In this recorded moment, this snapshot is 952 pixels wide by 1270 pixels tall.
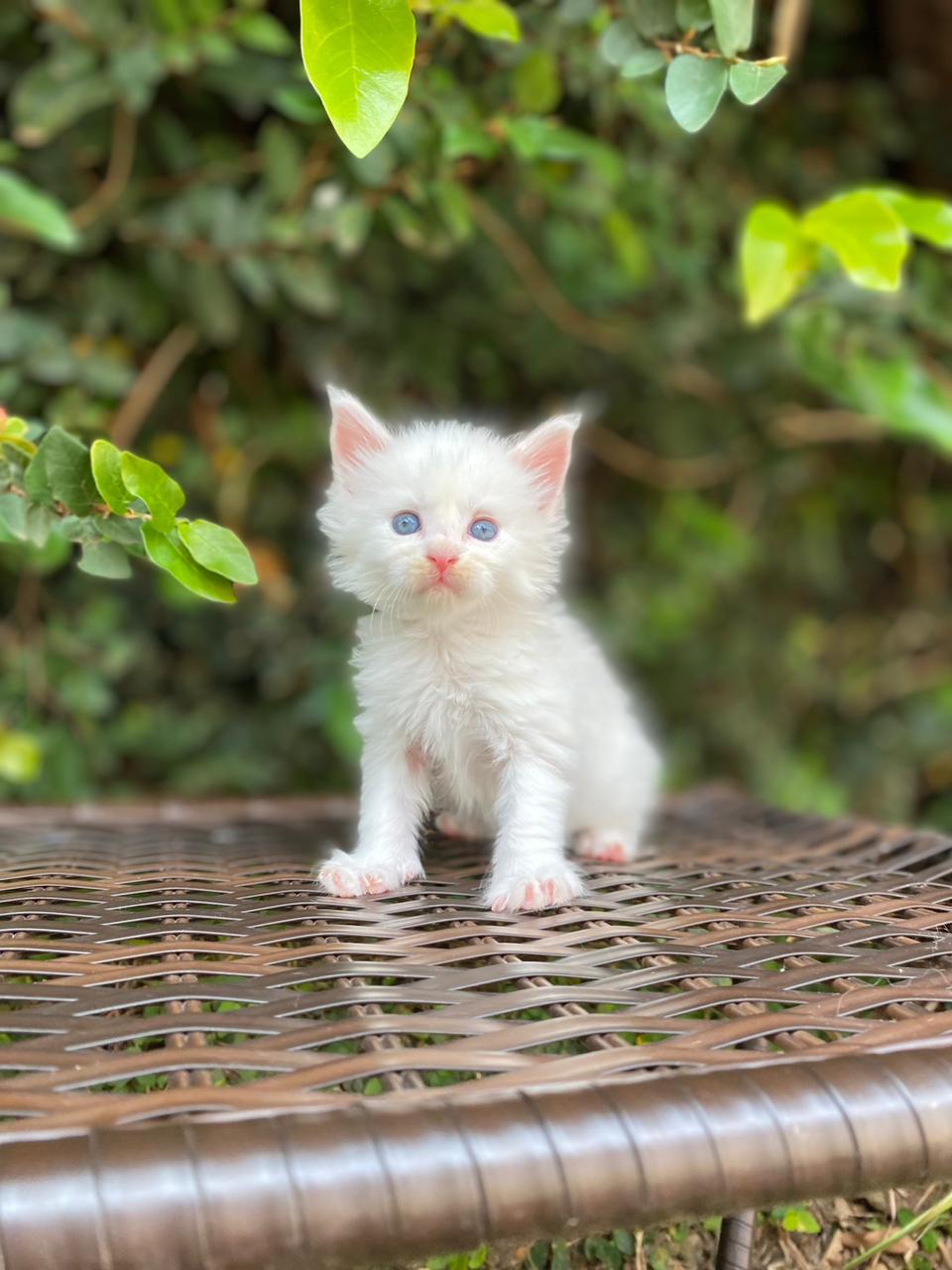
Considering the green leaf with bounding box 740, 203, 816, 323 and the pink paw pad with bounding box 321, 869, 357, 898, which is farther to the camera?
the green leaf with bounding box 740, 203, 816, 323

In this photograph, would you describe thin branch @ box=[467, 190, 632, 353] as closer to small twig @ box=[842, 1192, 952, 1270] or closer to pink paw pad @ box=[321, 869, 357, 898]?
pink paw pad @ box=[321, 869, 357, 898]

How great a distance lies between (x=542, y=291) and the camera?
213 cm

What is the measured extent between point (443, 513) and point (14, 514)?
0.33m

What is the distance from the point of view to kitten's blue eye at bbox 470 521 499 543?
0.87 metres

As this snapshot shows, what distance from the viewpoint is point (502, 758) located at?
3.10 ft

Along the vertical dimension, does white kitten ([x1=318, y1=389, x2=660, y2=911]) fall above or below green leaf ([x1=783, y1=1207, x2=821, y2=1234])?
above

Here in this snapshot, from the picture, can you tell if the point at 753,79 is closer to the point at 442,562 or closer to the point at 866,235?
the point at 866,235

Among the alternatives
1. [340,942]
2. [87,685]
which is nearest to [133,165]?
[87,685]

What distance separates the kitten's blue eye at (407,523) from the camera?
87 cm

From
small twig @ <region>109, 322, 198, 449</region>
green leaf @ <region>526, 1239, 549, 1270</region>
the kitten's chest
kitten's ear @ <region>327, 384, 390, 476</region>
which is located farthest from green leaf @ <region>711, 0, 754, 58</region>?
small twig @ <region>109, 322, 198, 449</region>

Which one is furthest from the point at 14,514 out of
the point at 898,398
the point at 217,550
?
the point at 898,398

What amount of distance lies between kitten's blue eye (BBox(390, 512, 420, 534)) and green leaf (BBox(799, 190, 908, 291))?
1.72 ft

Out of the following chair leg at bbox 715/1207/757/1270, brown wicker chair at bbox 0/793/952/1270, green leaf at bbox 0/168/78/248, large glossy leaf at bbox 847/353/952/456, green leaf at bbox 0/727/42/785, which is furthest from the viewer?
large glossy leaf at bbox 847/353/952/456

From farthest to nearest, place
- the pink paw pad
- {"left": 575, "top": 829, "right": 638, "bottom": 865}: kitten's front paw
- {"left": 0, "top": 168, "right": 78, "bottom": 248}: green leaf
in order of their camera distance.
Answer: {"left": 0, "top": 168, "right": 78, "bottom": 248}: green leaf → {"left": 575, "top": 829, "right": 638, "bottom": 865}: kitten's front paw → the pink paw pad
